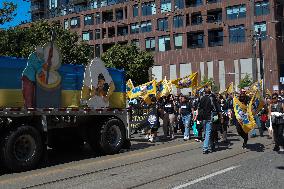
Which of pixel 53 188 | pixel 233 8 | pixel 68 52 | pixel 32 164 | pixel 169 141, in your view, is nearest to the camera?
pixel 53 188

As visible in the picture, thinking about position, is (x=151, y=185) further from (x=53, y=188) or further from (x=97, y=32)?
(x=97, y=32)

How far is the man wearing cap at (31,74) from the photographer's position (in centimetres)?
975

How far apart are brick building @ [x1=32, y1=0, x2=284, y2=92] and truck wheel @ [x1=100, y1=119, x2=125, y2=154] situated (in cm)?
4769

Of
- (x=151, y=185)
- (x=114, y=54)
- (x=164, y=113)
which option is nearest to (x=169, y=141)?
(x=164, y=113)

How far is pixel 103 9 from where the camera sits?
240 feet

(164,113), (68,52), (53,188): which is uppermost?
(68,52)

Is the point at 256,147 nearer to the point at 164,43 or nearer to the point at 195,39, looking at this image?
the point at 195,39

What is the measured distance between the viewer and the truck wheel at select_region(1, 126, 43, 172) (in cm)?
916

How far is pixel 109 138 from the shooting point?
12.1 meters

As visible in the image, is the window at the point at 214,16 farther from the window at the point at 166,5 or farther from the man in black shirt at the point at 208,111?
the man in black shirt at the point at 208,111

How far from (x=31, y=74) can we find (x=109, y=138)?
126 inches

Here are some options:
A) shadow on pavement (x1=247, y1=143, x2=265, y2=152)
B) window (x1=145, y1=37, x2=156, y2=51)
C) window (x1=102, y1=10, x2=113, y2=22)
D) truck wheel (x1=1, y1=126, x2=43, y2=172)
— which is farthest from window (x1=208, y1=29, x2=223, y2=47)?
truck wheel (x1=1, y1=126, x2=43, y2=172)

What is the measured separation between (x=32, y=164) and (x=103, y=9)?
6551cm

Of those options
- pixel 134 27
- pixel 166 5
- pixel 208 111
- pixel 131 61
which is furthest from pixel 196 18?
pixel 208 111
